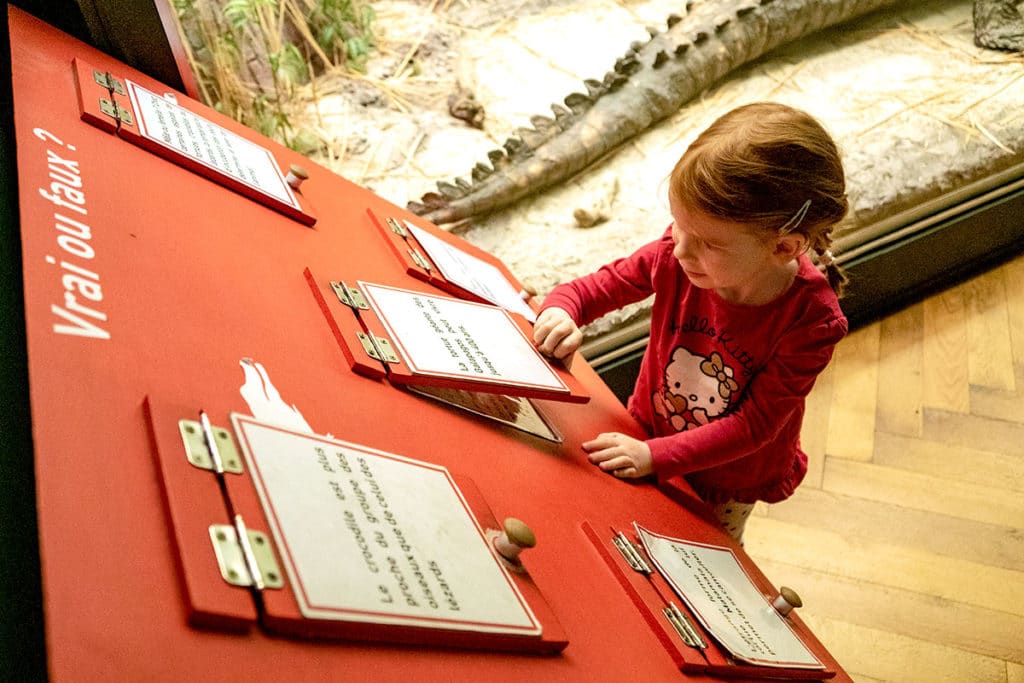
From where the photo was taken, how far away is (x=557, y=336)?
1354mm

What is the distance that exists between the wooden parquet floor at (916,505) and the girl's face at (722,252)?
3.53ft

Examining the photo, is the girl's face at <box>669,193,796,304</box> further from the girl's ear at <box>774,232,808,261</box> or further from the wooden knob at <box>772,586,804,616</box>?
the wooden knob at <box>772,586,804,616</box>

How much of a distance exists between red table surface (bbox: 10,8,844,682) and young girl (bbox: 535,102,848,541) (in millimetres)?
117

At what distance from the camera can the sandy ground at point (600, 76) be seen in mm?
2346

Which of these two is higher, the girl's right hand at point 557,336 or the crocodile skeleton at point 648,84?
the crocodile skeleton at point 648,84

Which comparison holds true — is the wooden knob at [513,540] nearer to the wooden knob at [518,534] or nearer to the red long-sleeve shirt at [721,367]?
the wooden knob at [518,534]

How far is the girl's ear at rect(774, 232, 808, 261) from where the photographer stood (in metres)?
1.19

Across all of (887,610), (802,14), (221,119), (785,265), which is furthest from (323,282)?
(802,14)

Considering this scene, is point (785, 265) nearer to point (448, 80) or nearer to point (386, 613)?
point (386, 613)

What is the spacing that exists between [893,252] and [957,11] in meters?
1.25

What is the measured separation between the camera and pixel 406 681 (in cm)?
62

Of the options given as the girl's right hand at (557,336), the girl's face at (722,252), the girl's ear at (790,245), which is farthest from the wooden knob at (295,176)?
the girl's ear at (790,245)

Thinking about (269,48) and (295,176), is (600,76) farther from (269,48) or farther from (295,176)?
(295,176)

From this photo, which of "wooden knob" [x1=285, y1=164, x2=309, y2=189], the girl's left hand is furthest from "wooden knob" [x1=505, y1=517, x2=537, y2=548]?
"wooden knob" [x1=285, y1=164, x2=309, y2=189]
